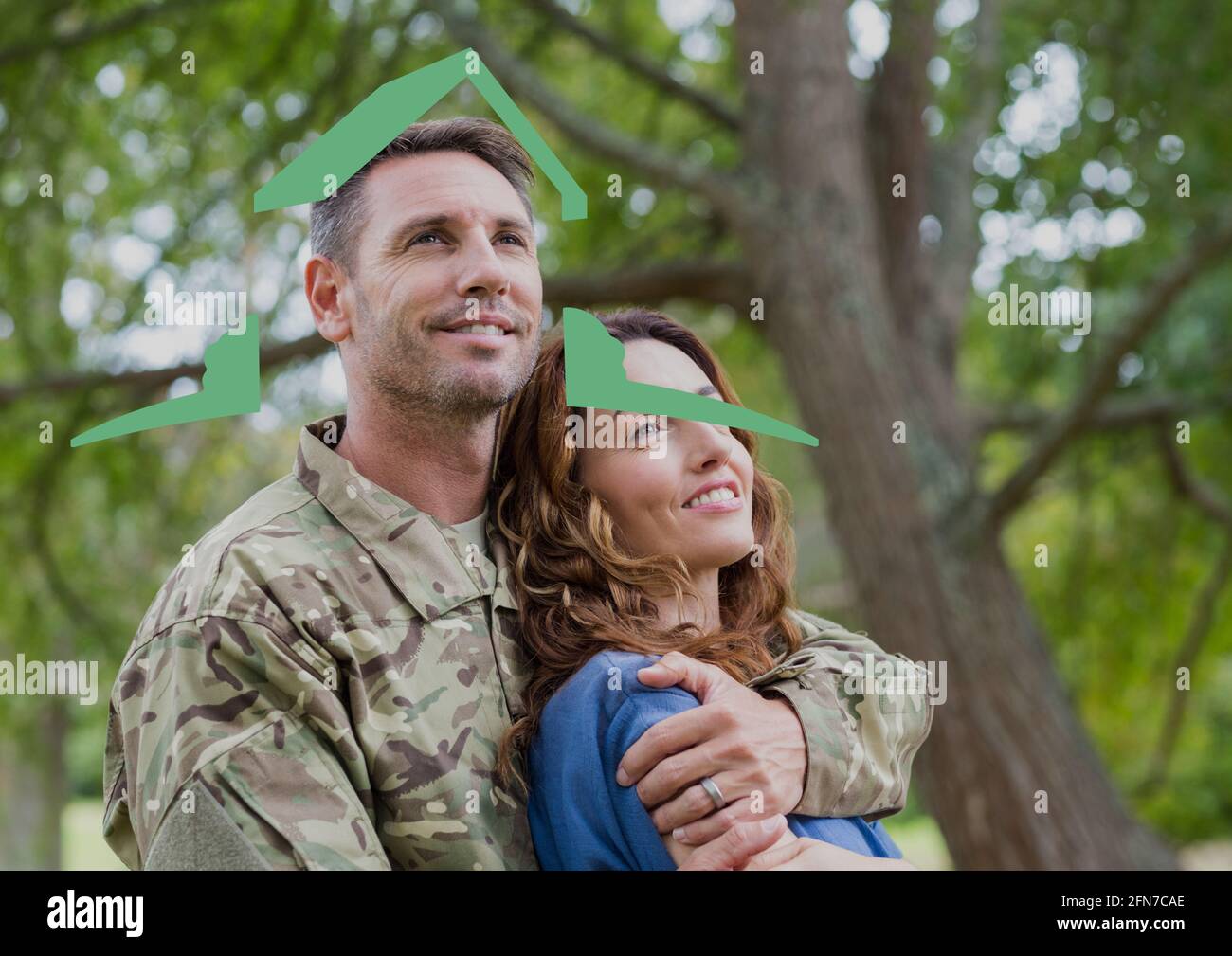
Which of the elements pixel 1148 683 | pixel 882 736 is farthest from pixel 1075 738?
pixel 882 736

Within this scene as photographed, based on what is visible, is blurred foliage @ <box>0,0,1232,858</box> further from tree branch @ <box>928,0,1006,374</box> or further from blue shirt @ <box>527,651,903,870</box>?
blue shirt @ <box>527,651,903,870</box>

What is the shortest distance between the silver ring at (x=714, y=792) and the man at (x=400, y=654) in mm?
14

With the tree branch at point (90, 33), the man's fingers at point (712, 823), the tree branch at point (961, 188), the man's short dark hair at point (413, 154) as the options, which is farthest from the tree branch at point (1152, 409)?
the tree branch at point (90, 33)

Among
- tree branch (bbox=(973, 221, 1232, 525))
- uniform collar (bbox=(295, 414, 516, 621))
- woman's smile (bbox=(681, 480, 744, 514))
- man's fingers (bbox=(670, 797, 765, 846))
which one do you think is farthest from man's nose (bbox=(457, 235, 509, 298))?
tree branch (bbox=(973, 221, 1232, 525))

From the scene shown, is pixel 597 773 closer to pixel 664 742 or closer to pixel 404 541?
pixel 664 742

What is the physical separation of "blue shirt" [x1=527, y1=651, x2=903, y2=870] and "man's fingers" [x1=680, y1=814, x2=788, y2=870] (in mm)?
Answer: 61

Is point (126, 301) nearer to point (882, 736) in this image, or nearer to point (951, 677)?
point (951, 677)

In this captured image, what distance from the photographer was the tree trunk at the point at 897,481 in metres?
4.40

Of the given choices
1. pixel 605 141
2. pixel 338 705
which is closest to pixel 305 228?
pixel 605 141

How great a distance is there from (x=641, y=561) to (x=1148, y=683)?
4.85 meters

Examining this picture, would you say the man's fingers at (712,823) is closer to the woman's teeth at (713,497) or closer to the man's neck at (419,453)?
the woman's teeth at (713,497)

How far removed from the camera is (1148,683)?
6.30m

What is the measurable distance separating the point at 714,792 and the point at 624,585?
409 mm

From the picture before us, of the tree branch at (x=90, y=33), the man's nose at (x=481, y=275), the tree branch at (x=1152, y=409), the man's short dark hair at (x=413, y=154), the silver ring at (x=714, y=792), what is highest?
the tree branch at (x=90, y=33)
